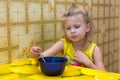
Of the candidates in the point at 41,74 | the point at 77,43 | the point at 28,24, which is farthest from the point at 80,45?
the point at 41,74

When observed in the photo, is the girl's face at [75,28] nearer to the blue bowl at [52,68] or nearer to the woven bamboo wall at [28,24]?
the woven bamboo wall at [28,24]

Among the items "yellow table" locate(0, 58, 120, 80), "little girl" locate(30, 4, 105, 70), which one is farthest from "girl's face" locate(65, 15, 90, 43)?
"yellow table" locate(0, 58, 120, 80)

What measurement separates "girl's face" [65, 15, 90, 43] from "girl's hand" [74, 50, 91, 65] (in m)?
0.08

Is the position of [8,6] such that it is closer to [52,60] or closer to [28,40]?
[28,40]

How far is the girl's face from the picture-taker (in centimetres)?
111

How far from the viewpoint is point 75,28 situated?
1120mm

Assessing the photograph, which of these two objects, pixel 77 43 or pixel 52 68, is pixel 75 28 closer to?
pixel 77 43

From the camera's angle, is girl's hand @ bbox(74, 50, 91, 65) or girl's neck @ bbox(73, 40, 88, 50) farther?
girl's neck @ bbox(73, 40, 88, 50)

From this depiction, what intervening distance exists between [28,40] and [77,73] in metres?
0.39

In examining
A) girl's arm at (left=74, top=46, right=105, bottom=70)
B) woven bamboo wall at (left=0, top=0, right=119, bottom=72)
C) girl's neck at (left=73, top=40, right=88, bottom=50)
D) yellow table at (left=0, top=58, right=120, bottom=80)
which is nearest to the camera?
yellow table at (left=0, top=58, right=120, bottom=80)

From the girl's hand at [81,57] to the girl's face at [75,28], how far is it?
0.08 m

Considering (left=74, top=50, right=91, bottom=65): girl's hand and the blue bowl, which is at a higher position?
the blue bowl

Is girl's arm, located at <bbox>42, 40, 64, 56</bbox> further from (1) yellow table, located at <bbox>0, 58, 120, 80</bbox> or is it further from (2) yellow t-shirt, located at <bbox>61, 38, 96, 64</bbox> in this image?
(1) yellow table, located at <bbox>0, 58, 120, 80</bbox>

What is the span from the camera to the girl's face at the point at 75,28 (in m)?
1.11
